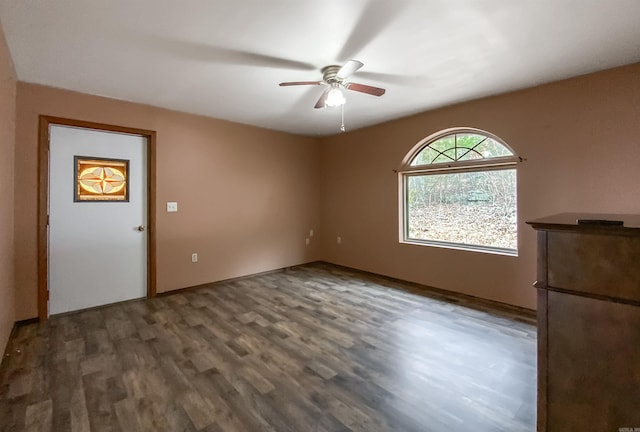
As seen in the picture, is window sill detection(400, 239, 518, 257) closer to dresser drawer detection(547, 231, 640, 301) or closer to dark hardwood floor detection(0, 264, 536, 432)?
dark hardwood floor detection(0, 264, 536, 432)

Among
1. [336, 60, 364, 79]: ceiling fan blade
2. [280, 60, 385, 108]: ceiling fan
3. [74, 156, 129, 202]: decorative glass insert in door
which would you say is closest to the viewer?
[336, 60, 364, 79]: ceiling fan blade

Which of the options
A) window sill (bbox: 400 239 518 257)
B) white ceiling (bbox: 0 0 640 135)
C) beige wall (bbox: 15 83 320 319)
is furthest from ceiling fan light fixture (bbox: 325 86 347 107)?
window sill (bbox: 400 239 518 257)

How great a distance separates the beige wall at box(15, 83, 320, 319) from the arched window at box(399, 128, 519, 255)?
2013mm

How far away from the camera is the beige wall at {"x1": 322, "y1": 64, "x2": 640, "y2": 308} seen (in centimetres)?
269

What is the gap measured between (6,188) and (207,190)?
2082 millimetres

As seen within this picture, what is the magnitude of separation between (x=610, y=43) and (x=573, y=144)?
960 millimetres

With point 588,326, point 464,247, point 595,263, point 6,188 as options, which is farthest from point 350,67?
point 6,188

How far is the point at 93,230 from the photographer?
11.2 ft

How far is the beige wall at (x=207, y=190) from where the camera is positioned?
9.80 feet

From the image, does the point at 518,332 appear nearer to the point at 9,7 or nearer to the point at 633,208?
the point at 633,208

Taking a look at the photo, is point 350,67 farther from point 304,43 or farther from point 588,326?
point 588,326

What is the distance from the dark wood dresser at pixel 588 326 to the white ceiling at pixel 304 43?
1.60 meters

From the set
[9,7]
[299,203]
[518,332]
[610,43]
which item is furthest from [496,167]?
[9,7]

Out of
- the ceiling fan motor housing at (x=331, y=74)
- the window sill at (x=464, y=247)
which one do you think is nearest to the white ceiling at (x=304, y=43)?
the ceiling fan motor housing at (x=331, y=74)
